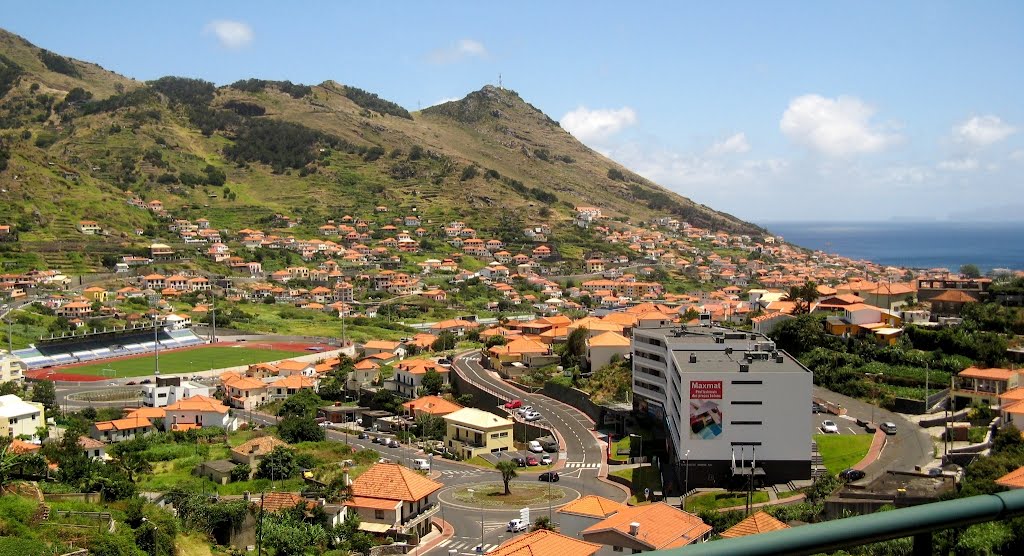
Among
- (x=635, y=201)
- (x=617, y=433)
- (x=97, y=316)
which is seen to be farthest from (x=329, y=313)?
(x=635, y=201)

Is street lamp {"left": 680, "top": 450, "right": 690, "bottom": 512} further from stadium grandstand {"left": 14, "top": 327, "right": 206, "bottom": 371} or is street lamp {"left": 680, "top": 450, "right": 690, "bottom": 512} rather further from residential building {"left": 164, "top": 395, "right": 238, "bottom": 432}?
stadium grandstand {"left": 14, "top": 327, "right": 206, "bottom": 371}

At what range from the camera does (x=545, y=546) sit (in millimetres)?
16859

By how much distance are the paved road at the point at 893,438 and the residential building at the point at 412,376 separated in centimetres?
1610

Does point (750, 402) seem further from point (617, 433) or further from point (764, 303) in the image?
point (764, 303)

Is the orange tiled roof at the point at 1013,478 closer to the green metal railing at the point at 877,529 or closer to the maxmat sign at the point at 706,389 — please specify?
the maxmat sign at the point at 706,389

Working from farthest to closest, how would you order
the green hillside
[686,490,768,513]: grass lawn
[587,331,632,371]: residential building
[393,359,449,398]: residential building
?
the green hillside < [393,359,449,398]: residential building < [587,331,632,371]: residential building < [686,490,768,513]: grass lawn

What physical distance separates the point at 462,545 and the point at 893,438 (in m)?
13.6

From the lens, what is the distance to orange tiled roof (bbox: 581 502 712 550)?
1788cm

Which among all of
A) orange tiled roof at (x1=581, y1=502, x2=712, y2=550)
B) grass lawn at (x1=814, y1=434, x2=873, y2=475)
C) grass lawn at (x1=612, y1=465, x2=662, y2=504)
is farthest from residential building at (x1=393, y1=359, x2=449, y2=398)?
orange tiled roof at (x1=581, y1=502, x2=712, y2=550)

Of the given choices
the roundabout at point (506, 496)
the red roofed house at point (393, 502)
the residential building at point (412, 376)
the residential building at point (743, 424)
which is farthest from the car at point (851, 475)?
the residential building at point (412, 376)

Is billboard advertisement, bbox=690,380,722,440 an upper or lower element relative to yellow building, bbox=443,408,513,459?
upper

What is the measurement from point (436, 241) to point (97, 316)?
121 feet

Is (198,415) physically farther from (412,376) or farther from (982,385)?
(982,385)

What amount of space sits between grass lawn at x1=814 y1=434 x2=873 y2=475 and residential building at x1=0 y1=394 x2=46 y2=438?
2468 cm
